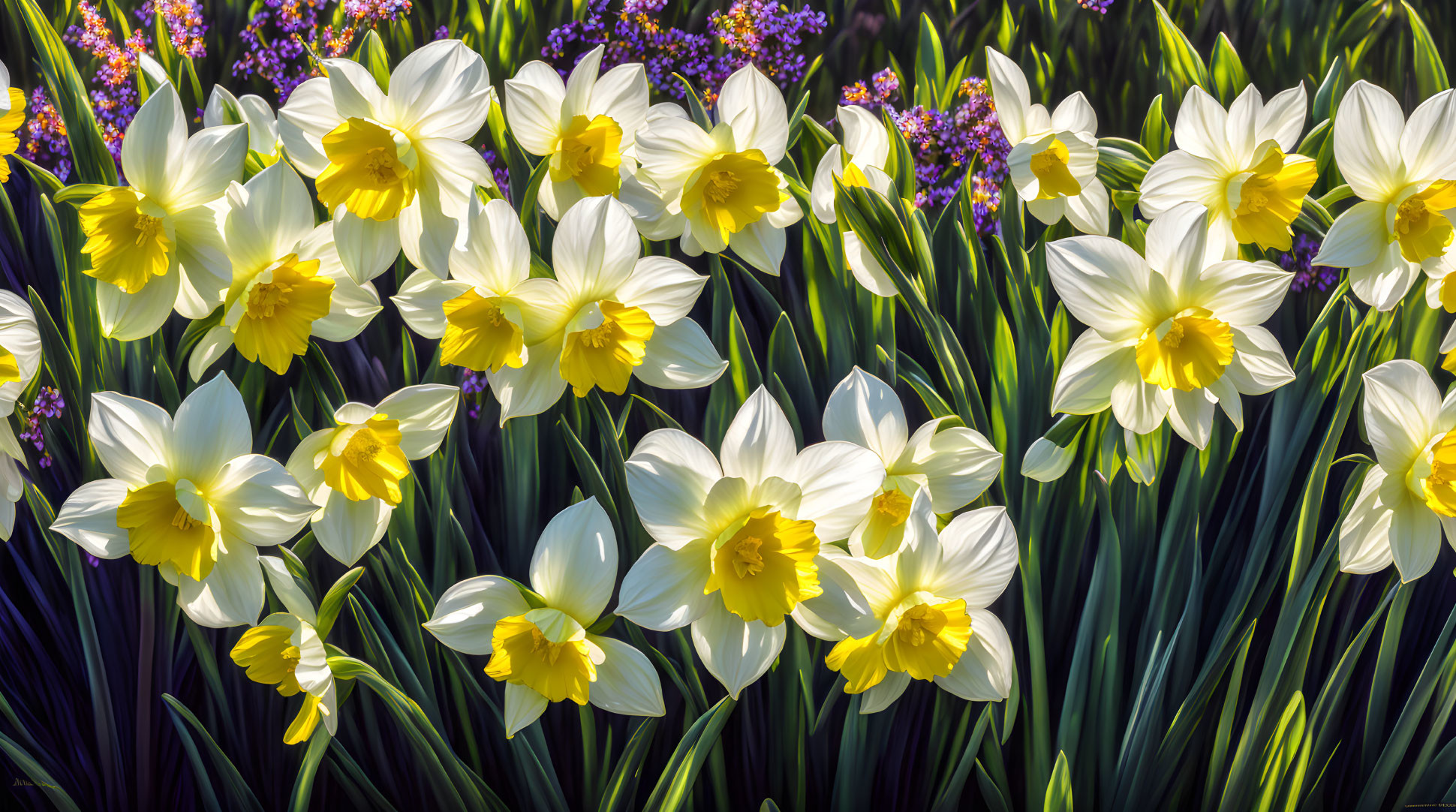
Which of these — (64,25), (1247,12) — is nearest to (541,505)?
(64,25)

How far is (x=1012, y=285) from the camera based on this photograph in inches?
47.1

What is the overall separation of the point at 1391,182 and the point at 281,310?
5.03 ft

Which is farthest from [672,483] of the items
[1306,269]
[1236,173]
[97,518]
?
[1306,269]

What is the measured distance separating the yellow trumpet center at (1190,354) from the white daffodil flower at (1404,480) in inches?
9.5

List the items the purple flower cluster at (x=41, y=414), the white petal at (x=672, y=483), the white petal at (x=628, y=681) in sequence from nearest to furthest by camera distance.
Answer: the white petal at (x=672, y=483), the white petal at (x=628, y=681), the purple flower cluster at (x=41, y=414)

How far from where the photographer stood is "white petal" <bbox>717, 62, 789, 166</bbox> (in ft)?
3.42

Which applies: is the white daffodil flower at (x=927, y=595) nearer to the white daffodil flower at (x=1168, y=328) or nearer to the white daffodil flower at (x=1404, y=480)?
the white daffodil flower at (x=1168, y=328)

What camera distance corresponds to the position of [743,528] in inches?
37.1

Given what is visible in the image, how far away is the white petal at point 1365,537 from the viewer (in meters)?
1.12

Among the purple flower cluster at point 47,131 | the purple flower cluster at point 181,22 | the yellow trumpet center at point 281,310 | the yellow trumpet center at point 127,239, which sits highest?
the purple flower cluster at point 181,22

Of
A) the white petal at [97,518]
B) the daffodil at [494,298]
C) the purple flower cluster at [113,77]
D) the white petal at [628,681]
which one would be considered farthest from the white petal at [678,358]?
the purple flower cluster at [113,77]

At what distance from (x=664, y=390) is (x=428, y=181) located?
0.45 m

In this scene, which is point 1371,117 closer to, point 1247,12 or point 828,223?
point 1247,12

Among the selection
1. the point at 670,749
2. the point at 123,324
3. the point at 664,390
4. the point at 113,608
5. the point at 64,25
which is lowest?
the point at 670,749
